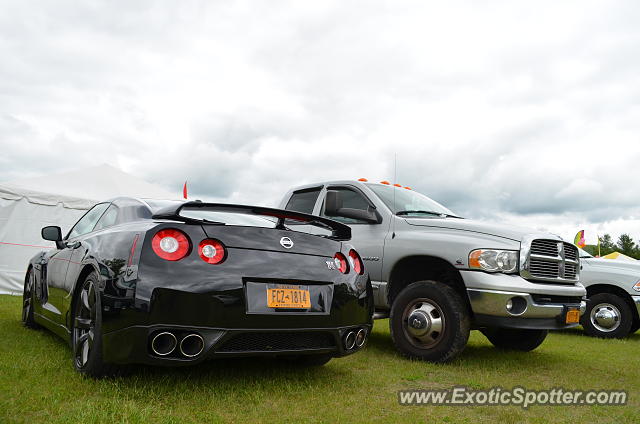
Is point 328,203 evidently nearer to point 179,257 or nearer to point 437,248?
point 437,248

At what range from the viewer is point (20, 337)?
509 cm

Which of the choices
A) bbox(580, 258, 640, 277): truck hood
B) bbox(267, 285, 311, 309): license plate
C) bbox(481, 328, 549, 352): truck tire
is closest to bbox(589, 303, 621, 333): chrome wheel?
bbox(580, 258, 640, 277): truck hood

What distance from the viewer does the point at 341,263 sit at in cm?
368

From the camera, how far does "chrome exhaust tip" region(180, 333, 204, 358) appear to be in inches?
115

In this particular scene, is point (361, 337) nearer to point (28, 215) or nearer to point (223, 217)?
point (223, 217)

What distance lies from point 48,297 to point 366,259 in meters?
2.98

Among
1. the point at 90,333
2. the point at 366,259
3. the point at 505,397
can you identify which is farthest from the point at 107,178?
the point at 505,397

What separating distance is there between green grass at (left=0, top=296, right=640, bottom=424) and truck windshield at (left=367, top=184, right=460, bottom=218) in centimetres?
150

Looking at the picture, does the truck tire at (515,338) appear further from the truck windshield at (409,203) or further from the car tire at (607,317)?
the car tire at (607,317)

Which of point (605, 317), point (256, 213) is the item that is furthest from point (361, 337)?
point (605, 317)

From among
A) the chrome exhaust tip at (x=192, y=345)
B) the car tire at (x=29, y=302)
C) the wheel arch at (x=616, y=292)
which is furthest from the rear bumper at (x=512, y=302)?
the wheel arch at (x=616, y=292)

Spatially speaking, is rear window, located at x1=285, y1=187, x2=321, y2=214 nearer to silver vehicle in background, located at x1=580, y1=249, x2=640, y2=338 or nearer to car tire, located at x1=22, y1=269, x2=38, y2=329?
car tire, located at x1=22, y1=269, x2=38, y2=329

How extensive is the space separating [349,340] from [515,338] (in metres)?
3.25

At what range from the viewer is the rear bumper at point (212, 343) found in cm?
288
